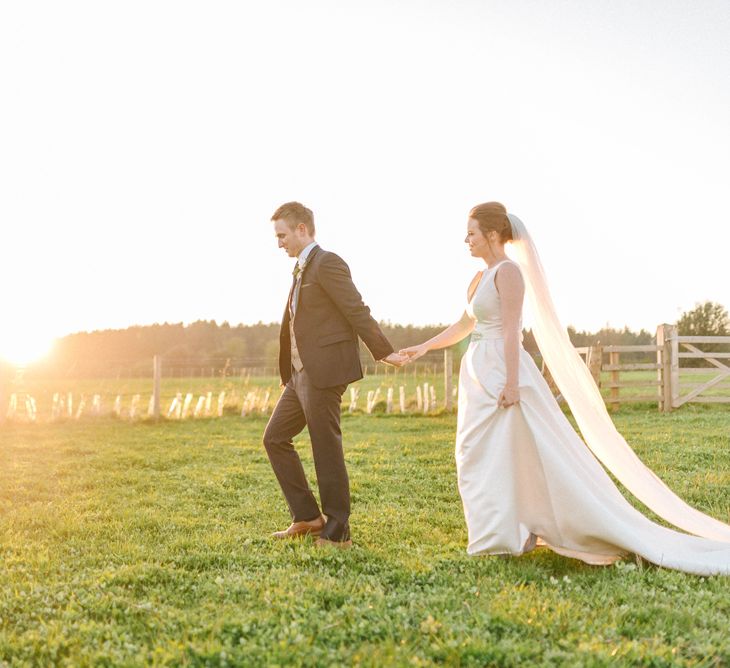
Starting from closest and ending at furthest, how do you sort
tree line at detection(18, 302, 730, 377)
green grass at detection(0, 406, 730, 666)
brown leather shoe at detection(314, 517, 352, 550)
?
1. green grass at detection(0, 406, 730, 666)
2. brown leather shoe at detection(314, 517, 352, 550)
3. tree line at detection(18, 302, 730, 377)

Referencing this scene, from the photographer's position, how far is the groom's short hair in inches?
232

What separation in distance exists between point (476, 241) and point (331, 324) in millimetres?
1247

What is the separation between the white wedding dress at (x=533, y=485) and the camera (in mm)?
5098

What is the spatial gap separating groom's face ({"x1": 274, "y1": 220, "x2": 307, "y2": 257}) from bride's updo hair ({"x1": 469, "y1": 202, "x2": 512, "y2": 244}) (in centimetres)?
133

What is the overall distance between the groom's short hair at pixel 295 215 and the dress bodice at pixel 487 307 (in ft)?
4.62

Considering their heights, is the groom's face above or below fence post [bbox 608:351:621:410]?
above

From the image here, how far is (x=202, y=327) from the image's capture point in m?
64.1

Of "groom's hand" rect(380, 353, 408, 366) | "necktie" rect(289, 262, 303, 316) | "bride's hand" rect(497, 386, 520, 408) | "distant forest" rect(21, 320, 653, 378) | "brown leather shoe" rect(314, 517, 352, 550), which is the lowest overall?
"brown leather shoe" rect(314, 517, 352, 550)

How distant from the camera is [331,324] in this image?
574 centimetres

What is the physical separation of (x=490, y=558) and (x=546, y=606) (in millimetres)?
1145

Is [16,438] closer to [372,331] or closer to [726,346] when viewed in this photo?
[372,331]

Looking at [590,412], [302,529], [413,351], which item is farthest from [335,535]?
[590,412]

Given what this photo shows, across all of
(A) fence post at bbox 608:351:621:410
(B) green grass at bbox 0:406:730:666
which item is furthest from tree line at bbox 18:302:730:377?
(B) green grass at bbox 0:406:730:666

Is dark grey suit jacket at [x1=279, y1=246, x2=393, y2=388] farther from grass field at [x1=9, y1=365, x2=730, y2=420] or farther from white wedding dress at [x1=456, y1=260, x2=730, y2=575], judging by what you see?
grass field at [x1=9, y1=365, x2=730, y2=420]
